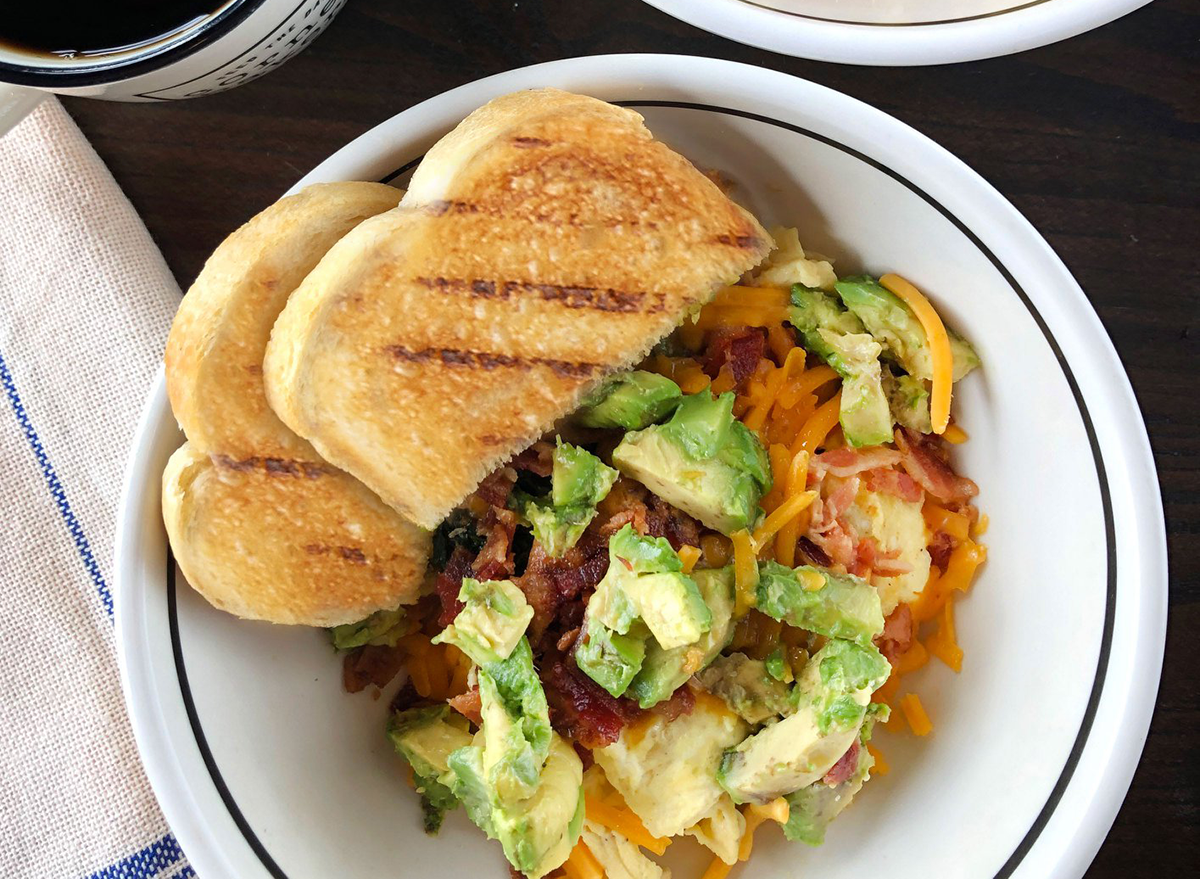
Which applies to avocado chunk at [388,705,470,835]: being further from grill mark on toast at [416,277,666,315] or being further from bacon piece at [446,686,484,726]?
grill mark on toast at [416,277,666,315]

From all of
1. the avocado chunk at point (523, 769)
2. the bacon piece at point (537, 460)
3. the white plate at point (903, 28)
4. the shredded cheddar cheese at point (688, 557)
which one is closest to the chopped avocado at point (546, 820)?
the avocado chunk at point (523, 769)

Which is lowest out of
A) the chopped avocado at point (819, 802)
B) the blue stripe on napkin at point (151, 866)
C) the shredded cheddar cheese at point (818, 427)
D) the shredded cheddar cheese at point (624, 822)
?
the blue stripe on napkin at point (151, 866)

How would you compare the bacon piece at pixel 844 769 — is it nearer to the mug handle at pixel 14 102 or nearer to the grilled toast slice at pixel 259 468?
the grilled toast slice at pixel 259 468

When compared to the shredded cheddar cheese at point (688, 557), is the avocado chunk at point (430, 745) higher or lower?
lower

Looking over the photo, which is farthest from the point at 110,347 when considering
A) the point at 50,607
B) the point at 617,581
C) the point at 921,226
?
the point at 921,226

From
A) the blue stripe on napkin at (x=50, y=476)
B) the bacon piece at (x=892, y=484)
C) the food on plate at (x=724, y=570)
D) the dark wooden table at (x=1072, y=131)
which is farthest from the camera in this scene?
the blue stripe on napkin at (x=50, y=476)

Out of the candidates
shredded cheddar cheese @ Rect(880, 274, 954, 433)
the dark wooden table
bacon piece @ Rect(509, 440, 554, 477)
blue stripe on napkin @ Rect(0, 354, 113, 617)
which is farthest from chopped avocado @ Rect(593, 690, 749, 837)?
blue stripe on napkin @ Rect(0, 354, 113, 617)

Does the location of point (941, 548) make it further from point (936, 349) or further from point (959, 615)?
point (936, 349)

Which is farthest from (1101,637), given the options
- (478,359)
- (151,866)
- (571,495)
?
(151,866)
